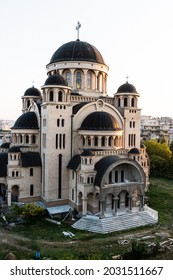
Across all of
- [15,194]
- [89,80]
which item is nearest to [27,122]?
[15,194]

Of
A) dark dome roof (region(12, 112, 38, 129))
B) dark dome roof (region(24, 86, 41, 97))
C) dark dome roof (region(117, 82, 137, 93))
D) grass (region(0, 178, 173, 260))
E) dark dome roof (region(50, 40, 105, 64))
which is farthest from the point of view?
dark dome roof (region(24, 86, 41, 97))

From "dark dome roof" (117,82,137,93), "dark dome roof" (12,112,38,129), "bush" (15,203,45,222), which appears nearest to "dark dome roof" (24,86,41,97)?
"dark dome roof" (12,112,38,129)

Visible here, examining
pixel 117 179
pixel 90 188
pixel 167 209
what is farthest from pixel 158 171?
pixel 90 188

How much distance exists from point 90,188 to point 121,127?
882 centimetres

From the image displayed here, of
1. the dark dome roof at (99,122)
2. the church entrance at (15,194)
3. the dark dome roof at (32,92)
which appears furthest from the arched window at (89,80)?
the church entrance at (15,194)

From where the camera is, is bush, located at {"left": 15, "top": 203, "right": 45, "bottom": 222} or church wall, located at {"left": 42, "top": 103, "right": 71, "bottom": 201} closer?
bush, located at {"left": 15, "top": 203, "right": 45, "bottom": 222}

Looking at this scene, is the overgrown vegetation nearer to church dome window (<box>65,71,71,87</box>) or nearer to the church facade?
the church facade

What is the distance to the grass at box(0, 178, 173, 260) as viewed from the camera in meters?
16.1

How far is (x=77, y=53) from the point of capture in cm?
2877

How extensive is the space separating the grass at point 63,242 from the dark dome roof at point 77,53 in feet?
57.6

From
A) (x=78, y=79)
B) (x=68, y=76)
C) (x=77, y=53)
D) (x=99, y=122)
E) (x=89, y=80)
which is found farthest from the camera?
(x=89, y=80)

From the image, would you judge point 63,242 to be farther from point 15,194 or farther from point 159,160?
point 159,160

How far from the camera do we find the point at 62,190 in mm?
24812

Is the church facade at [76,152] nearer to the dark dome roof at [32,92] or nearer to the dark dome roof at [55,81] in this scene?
the dark dome roof at [55,81]
